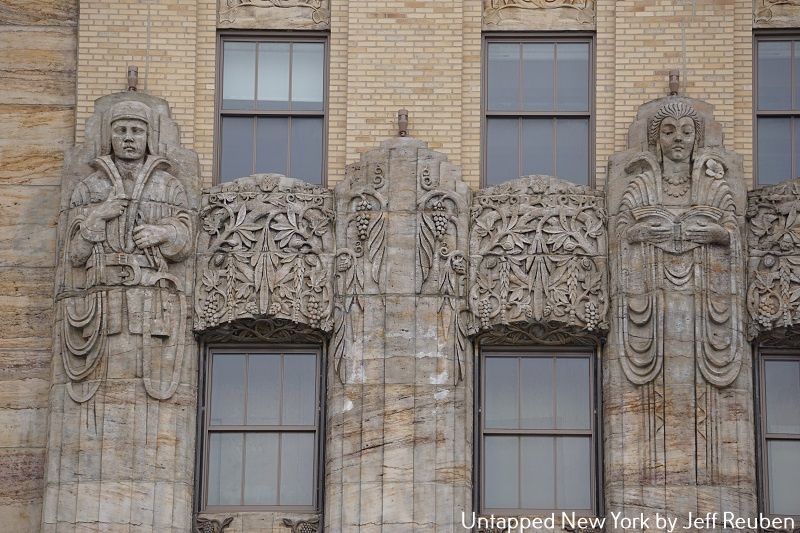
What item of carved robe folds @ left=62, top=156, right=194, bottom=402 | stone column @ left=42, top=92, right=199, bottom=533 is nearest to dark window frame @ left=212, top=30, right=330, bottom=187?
stone column @ left=42, top=92, right=199, bottom=533

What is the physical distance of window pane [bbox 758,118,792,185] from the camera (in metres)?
30.5

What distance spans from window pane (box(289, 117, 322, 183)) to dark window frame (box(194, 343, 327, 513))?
227 centimetres

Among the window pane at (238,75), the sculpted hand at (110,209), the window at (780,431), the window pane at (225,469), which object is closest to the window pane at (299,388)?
the window pane at (225,469)

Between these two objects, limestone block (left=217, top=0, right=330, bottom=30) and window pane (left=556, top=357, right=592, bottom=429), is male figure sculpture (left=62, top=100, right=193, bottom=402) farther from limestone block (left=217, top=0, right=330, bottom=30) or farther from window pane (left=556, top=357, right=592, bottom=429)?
window pane (left=556, top=357, right=592, bottom=429)

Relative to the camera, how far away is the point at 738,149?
30.4m

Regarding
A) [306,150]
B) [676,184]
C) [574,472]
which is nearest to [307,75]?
[306,150]

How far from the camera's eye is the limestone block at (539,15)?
101 feet

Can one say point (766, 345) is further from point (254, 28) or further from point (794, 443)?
point (254, 28)

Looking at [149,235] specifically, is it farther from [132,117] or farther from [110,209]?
[132,117]

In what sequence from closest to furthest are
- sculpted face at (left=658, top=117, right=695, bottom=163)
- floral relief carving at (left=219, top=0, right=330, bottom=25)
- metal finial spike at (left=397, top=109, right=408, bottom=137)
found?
Answer: 1. sculpted face at (left=658, top=117, right=695, bottom=163)
2. metal finial spike at (left=397, top=109, right=408, bottom=137)
3. floral relief carving at (left=219, top=0, right=330, bottom=25)

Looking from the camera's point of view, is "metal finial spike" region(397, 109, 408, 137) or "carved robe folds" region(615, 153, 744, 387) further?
"metal finial spike" region(397, 109, 408, 137)

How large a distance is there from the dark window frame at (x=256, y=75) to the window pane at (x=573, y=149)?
9.77 ft

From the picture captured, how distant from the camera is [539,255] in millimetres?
29578

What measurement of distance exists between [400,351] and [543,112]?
387cm
